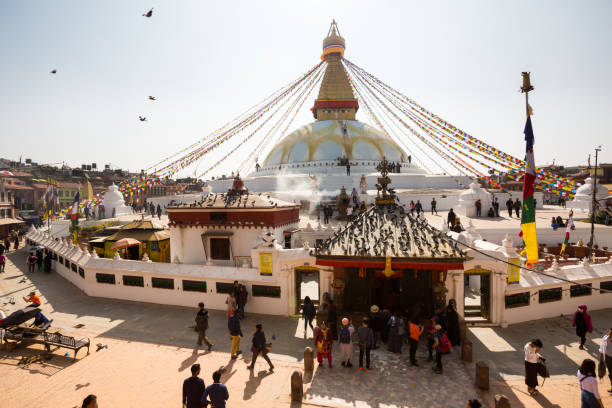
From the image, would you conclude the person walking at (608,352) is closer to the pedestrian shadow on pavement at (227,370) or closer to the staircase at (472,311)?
the staircase at (472,311)

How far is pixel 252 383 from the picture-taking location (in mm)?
7520

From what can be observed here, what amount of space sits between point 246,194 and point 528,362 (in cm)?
1371

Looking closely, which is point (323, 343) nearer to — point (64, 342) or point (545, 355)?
point (545, 355)

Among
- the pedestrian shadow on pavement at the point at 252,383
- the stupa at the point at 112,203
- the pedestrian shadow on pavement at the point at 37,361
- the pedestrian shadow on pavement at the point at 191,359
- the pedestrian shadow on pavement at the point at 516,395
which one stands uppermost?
the stupa at the point at 112,203

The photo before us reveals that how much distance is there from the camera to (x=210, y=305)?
1210cm

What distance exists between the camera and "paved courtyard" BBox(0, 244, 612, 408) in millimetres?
6902

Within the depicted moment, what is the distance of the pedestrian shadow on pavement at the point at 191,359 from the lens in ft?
27.2

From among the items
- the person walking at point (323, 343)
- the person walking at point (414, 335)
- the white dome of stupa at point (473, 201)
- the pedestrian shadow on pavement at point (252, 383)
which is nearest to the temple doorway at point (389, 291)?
the person walking at point (414, 335)

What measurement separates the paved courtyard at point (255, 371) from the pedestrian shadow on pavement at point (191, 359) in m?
0.03

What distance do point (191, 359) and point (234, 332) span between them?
1.42 m

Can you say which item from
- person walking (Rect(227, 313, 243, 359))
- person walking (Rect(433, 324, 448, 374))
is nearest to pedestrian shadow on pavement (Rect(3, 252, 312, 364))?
person walking (Rect(227, 313, 243, 359))

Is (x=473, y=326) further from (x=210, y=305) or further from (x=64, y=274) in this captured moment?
(x=64, y=274)

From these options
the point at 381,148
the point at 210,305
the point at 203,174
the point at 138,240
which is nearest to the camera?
the point at 210,305

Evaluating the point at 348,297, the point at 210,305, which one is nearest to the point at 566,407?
the point at 348,297
